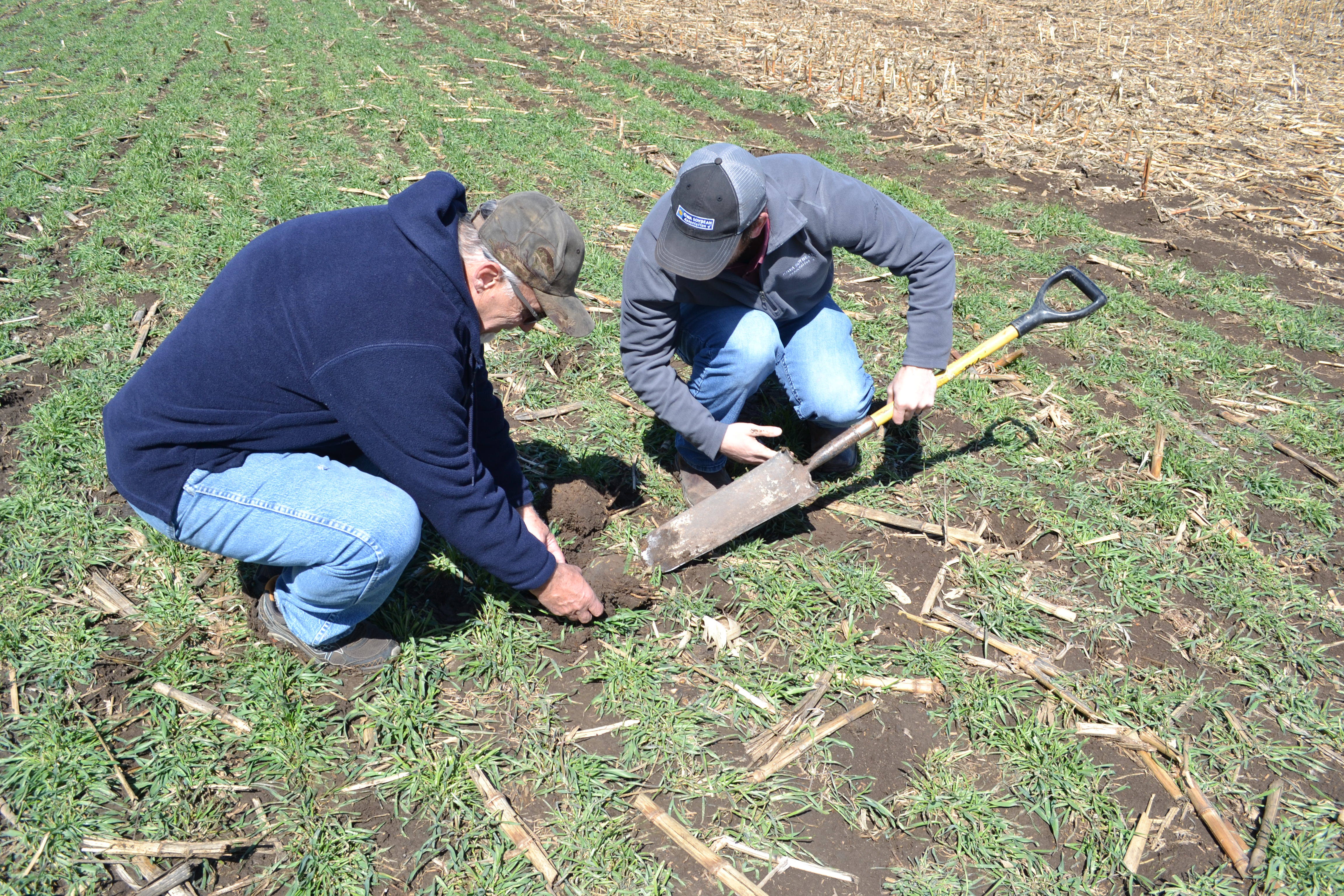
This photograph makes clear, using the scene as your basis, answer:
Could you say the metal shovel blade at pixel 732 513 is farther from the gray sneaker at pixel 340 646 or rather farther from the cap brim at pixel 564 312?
the cap brim at pixel 564 312

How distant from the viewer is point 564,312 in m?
2.46

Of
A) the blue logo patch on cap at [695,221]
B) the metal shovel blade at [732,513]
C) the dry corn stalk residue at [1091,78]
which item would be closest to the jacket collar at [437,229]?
the blue logo patch on cap at [695,221]

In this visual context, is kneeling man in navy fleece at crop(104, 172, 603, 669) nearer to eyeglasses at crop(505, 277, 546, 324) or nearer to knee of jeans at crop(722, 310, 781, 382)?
eyeglasses at crop(505, 277, 546, 324)

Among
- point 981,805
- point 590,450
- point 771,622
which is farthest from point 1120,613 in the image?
point 590,450

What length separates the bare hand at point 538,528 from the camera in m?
3.29

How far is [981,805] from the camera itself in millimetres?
2682

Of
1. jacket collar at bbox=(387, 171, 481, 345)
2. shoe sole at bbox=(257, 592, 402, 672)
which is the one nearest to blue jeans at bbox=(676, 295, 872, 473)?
jacket collar at bbox=(387, 171, 481, 345)

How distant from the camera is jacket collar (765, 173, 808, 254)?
3.22 metres

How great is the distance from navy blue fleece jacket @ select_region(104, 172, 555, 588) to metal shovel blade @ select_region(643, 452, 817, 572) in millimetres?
921

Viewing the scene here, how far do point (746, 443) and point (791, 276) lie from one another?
0.74m

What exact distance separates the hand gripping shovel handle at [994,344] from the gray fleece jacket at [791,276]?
11 centimetres

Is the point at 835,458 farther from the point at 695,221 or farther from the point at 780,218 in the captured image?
the point at 695,221

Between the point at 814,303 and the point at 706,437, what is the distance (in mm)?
842

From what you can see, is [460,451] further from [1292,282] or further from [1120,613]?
[1292,282]
